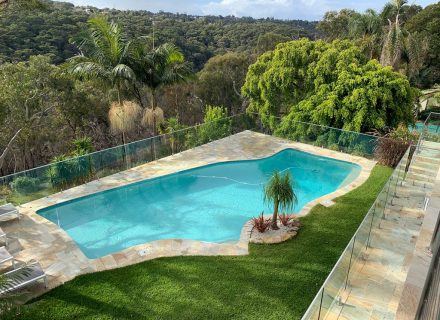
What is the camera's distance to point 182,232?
962cm

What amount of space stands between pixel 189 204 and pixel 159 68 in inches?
235

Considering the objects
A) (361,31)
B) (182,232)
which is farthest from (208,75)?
(182,232)

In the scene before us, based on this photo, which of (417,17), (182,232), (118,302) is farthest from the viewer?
(417,17)

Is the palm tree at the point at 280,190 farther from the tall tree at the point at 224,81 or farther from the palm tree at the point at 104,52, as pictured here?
the tall tree at the point at 224,81

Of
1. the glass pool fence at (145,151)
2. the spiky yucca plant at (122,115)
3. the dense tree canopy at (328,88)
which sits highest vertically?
the dense tree canopy at (328,88)

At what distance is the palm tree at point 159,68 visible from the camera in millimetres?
13836

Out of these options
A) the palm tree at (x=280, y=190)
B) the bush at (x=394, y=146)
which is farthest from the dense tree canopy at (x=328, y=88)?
the palm tree at (x=280, y=190)

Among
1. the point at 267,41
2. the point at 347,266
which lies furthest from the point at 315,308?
the point at 267,41

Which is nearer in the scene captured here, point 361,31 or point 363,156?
point 363,156

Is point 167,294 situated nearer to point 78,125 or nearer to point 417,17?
point 78,125

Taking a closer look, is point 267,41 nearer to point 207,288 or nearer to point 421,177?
point 421,177

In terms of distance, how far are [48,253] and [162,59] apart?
8866 mm

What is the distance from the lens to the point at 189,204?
11320 millimetres

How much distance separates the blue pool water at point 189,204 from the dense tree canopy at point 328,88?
7.12ft
